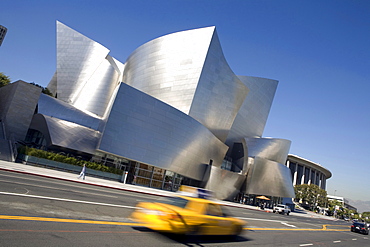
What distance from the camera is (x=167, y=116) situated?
3181 cm

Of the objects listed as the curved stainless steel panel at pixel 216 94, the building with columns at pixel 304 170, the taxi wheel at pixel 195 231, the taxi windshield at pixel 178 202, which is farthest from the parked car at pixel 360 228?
the building with columns at pixel 304 170

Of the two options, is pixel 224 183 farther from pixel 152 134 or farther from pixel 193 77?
pixel 193 77

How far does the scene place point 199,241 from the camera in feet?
24.9

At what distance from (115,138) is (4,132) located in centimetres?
1233

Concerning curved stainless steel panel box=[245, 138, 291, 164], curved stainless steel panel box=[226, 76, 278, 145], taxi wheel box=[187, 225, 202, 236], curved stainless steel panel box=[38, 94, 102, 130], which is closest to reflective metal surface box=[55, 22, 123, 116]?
curved stainless steel panel box=[38, 94, 102, 130]

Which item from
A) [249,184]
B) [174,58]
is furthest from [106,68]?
[249,184]

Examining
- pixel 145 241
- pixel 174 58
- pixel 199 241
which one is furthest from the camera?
pixel 174 58

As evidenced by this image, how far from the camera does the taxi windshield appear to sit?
749cm

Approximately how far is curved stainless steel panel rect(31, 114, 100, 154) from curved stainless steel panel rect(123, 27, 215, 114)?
11953 mm

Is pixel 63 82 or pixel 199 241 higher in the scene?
pixel 63 82

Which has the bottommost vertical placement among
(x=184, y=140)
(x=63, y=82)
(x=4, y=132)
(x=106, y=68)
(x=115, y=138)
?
(x=4, y=132)

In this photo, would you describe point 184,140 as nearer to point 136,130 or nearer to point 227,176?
point 136,130

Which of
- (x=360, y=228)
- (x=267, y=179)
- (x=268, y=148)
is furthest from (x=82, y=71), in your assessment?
(x=360, y=228)

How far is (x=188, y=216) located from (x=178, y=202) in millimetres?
679
